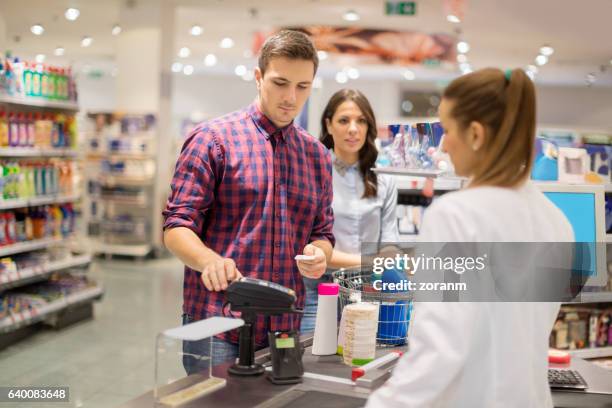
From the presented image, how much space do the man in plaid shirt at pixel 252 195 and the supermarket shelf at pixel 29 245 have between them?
407cm

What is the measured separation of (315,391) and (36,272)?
502 centimetres

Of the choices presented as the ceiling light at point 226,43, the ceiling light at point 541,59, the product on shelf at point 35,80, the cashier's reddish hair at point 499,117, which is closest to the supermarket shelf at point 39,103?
the product on shelf at point 35,80

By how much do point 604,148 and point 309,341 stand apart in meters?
2.92

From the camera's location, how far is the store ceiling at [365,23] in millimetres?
10766

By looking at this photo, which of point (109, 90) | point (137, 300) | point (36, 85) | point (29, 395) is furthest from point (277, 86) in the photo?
point (109, 90)

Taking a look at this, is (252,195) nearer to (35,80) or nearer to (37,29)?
(35,80)

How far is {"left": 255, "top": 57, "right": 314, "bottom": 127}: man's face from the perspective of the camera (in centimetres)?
233

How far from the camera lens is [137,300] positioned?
820cm

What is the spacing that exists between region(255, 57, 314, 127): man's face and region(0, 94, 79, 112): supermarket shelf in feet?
13.8

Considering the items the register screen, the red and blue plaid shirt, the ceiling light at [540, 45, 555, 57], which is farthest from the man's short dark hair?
the ceiling light at [540, 45, 555, 57]

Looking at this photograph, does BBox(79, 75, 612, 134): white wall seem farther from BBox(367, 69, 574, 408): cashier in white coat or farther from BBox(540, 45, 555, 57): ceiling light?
BBox(367, 69, 574, 408): cashier in white coat

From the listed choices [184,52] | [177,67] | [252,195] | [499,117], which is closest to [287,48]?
[252,195]

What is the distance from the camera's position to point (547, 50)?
1455cm

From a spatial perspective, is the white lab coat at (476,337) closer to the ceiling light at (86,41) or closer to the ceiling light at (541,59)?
the ceiling light at (541,59)
